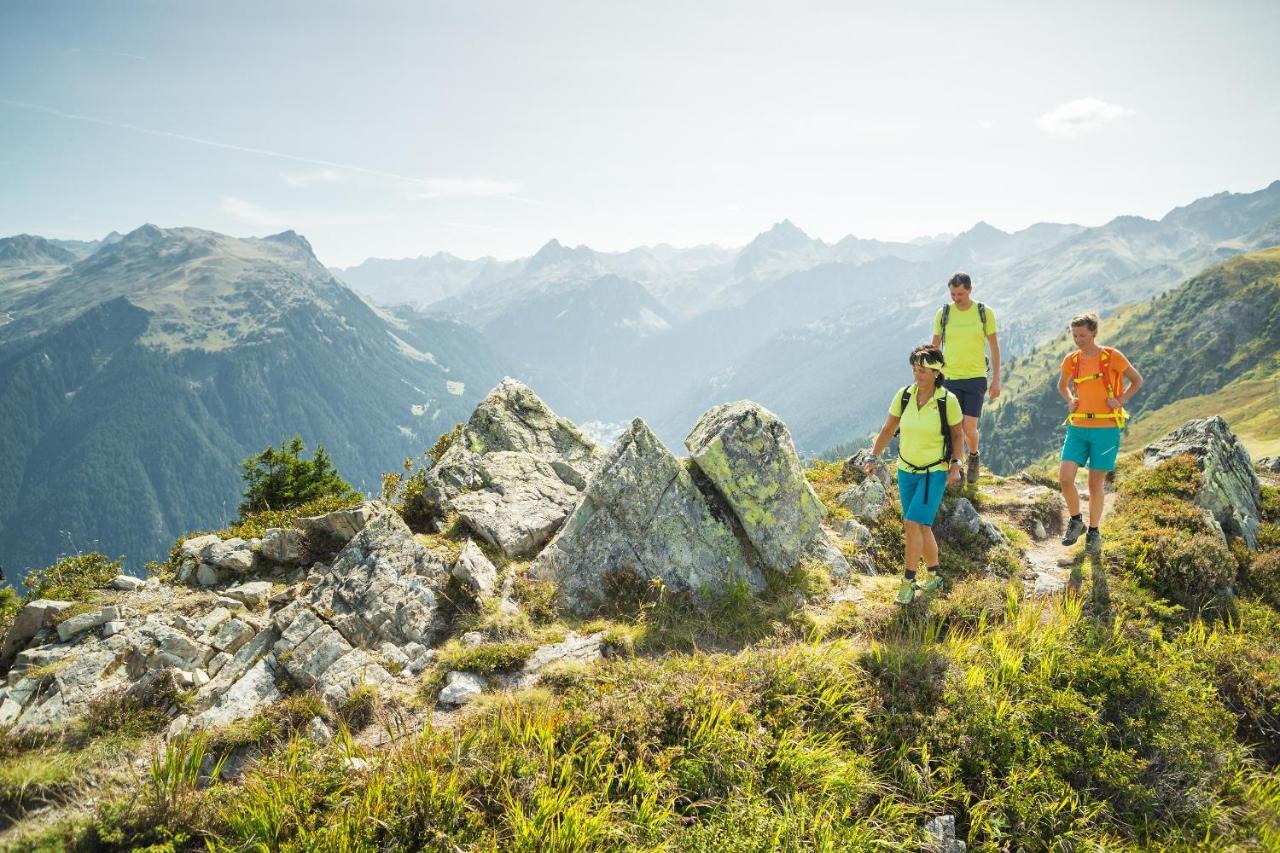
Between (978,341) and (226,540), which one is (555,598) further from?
(978,341)

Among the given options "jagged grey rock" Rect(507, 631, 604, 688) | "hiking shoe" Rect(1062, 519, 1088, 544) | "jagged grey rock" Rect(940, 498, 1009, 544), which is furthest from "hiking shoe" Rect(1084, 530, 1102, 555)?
"jagged grey rock" Rect(507, 631, 604, 688)

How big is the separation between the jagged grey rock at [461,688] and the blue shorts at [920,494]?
7385 mm

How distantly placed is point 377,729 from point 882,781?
6491 millimetres

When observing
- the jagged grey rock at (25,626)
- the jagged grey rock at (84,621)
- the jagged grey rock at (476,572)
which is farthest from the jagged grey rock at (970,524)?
the jagged grey rock at (25,626)

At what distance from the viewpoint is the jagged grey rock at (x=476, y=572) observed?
33.3 ft

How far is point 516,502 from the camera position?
13.2 metres

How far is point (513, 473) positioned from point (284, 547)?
5.19 metres

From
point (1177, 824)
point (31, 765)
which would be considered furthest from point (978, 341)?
point (31, 765)

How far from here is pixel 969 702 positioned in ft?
23.5

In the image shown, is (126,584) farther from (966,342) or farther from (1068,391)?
(1068,391)

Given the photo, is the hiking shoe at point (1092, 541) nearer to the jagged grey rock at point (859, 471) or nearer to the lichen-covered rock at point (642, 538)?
the jagged grey rock at point (859, 471)

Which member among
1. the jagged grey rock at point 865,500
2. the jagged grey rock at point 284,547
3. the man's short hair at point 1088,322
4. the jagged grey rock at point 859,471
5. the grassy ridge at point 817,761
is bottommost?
the grassy ridge at point 817,761

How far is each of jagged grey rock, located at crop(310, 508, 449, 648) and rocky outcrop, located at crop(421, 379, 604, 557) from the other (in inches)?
65.1

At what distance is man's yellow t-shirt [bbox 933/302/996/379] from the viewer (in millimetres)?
12773
